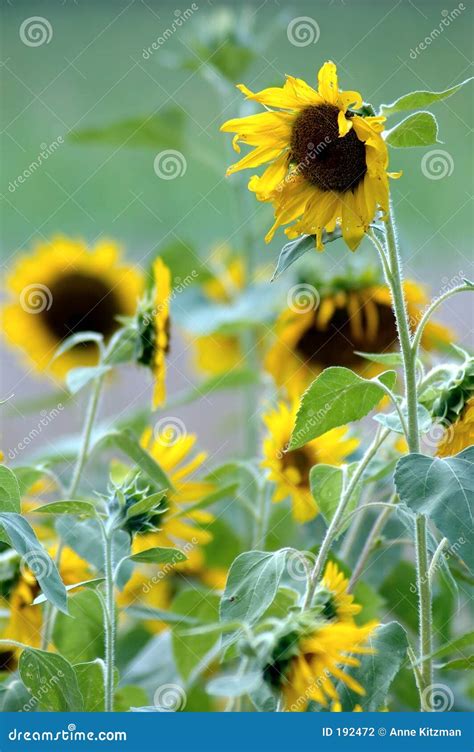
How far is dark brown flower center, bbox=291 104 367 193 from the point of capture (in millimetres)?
397

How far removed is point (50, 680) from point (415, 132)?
0.85 feet

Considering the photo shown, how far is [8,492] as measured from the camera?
16.3 inches

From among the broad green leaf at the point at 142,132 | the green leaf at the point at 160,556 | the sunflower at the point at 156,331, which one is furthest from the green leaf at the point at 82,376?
the broad green leaf at the point at 142,132

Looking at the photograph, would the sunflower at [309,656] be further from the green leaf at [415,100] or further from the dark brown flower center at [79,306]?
the dark brown flower center at [79,306]

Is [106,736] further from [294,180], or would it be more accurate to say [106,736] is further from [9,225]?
[9,225]

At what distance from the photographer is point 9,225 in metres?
1.89

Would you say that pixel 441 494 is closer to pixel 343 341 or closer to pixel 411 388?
pixel 411 388

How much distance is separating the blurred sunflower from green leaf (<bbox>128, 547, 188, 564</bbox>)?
0.42 m

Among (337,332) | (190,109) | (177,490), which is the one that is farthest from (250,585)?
(190,109)

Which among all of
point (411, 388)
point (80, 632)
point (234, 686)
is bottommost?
point (80, 632)

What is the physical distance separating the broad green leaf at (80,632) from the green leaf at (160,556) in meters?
0.11

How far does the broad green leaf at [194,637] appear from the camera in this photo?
22.7 inches

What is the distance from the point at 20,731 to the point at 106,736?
4 centimetres

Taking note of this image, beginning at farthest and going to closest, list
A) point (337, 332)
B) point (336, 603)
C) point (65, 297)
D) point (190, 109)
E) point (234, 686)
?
point (190, 109), point (65, 297), point (337, 332), point (336, 603), point (234, 686)
